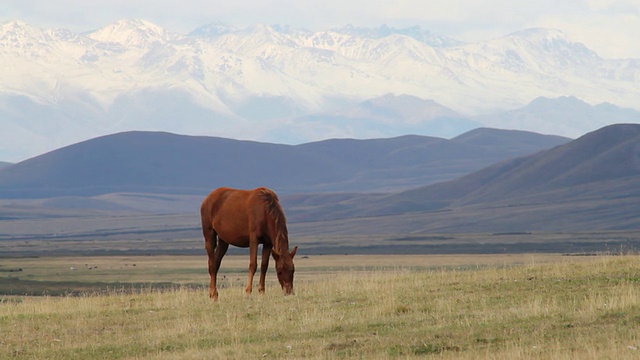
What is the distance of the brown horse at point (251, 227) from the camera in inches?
982

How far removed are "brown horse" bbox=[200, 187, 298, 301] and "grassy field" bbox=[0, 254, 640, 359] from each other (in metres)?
0.63

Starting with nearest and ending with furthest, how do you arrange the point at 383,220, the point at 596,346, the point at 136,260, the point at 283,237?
the point at 596,346 → the point at 283,237 → the point at 136,260 → the point at 383,220

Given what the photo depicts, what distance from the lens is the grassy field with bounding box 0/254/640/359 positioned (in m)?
17.0

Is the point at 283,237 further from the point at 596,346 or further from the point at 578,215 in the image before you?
the point at 578,215

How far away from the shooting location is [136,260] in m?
94.3

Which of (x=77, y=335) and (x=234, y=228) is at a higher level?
(x=234, y=228)

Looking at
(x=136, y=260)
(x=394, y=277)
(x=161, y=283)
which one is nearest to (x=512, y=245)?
(x=136, y=260)

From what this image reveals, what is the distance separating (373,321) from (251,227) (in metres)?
5.89

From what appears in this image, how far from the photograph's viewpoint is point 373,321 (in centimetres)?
1991

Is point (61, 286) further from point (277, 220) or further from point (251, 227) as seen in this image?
point (277, 220)

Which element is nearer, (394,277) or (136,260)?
(394,277)

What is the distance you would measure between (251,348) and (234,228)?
8.06 meters

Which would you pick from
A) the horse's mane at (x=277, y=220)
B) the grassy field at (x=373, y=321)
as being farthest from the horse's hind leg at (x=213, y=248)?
the horse's mane at (x=277, y=220)

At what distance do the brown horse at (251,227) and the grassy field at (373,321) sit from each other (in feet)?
2.05
